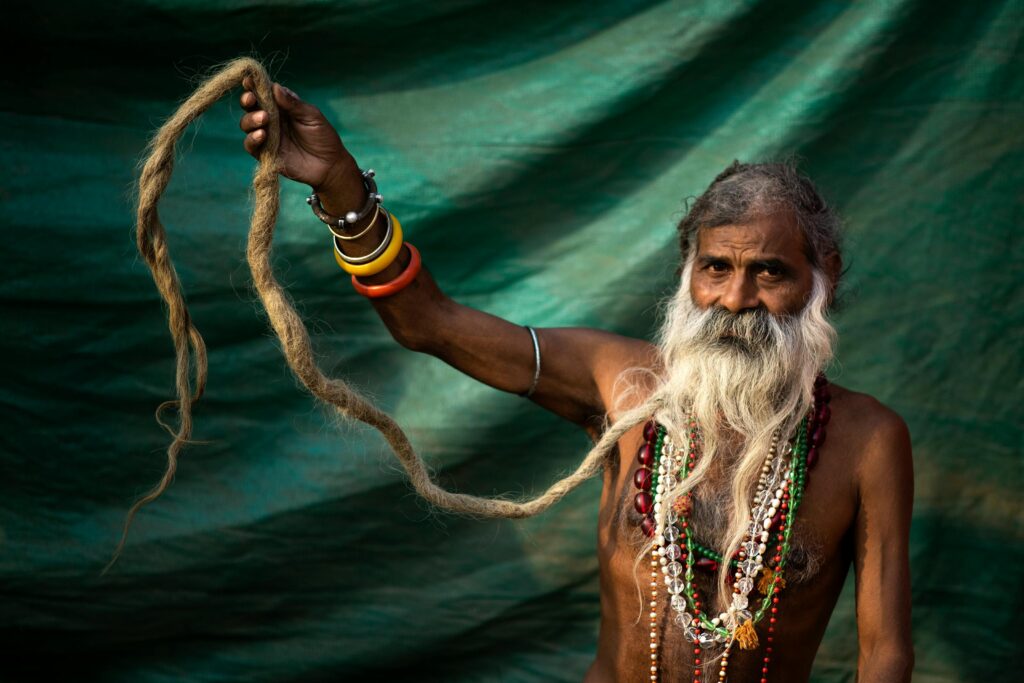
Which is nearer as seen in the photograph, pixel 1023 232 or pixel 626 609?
pixel 626 609

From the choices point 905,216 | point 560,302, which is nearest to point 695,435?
point 560,302

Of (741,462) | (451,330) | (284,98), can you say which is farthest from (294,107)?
(741,462)

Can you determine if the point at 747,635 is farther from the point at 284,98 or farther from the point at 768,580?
the point at 284,98

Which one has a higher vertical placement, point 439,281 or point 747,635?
point 439,281

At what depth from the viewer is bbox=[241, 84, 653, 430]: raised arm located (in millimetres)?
2324

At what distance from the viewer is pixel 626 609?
2662 millimetres

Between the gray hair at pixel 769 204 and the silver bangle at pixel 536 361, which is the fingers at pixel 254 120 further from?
the gray hair at pixel 769 204

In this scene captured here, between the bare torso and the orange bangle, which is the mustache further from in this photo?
the orange bangle

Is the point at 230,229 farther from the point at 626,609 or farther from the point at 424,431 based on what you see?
the point at 626,609

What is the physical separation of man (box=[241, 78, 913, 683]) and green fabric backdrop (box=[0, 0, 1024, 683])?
2.19 feet

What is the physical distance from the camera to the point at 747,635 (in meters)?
2.51

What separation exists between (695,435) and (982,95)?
4.61 ft

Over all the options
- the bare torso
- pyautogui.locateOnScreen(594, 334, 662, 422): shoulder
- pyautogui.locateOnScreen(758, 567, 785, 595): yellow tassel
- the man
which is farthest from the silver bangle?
pyautogui.locateOnScreen(758, 567, 785, 595): yellow tassel

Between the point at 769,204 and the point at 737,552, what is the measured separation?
78cm
